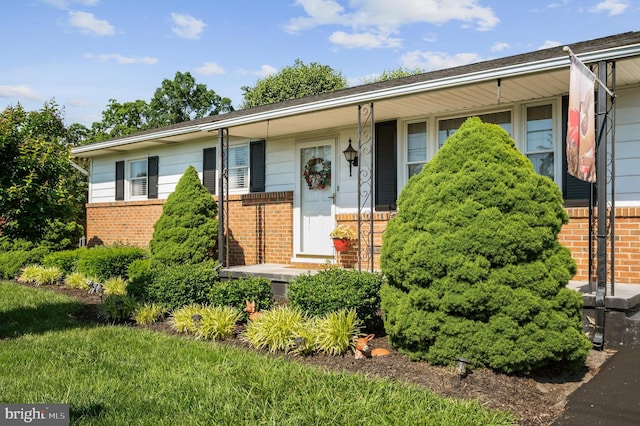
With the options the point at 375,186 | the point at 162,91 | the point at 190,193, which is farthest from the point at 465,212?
the point at 162,91

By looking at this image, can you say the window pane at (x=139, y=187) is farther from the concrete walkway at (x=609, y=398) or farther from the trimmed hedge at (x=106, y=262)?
the concrete walkway at (x=609, y=398)

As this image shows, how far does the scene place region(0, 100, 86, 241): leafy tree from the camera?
240 inches

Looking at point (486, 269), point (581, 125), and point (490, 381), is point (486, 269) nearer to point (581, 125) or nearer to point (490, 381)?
point (490, 381)

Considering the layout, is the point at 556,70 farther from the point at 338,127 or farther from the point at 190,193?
the point at 190,193

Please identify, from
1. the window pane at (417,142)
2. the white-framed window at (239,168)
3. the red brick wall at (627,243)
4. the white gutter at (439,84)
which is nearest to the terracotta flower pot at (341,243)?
the window pane at (417,142)

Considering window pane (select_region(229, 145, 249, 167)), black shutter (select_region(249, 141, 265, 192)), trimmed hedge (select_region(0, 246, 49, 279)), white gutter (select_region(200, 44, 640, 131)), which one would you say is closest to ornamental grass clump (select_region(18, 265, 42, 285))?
trimmed hedge (select_region(0, 246, 49, 279))

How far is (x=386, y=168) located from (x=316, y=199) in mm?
1747

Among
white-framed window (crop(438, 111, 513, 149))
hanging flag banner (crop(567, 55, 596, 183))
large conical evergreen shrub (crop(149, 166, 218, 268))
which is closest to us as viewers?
hanging flag banner (crop(567, 55, 596, 183))

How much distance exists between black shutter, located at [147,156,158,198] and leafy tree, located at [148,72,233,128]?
746 inches

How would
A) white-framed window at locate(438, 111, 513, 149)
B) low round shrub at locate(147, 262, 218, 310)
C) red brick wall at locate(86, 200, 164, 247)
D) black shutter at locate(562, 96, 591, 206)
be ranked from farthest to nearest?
red brick wall at locate(86, 200, 164, 247) → white-framed window at locate(438, 111, 513, 149) → low round shrub at locate(147, 262, 218, 310) → black shutter at locate(562, 96, 591, 206)

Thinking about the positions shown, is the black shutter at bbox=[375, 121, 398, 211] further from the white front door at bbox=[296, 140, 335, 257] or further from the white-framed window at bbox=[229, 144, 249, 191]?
the white-framed window at bbox=[229, 144, 249, 191]

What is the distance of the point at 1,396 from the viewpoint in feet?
12.9

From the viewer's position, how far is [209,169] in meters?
12.0

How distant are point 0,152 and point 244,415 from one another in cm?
449
